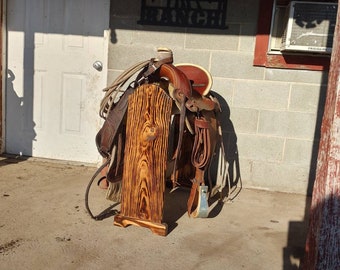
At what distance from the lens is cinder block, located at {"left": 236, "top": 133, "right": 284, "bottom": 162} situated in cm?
386

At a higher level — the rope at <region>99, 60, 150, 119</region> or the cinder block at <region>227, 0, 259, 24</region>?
the cinder block at <region>227, 0, 259, 24</region>

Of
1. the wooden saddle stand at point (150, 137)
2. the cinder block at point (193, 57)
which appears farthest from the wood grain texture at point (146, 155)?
the cinder block at point (193, 57)

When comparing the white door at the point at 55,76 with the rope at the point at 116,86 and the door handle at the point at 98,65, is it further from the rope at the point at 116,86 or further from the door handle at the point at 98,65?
the rope at the point at 116,86

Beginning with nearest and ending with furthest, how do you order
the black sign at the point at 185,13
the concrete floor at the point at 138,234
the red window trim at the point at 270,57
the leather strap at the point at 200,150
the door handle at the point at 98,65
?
the concrete floor at the point at 138,234 < the leather strap at the point at 200,150 < the red window trim at the point at 270,57 < the black sign at the point at 185,13 < the door handle at the point at 98,65

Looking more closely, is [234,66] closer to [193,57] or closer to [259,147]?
[193,57]

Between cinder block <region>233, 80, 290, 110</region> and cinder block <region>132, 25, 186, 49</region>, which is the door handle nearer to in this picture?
cinder block <region>132, 25, 186, 49</region>

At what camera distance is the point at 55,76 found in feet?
14.0

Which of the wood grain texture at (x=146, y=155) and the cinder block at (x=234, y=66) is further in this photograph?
the cinder block at (x=234, y=66)

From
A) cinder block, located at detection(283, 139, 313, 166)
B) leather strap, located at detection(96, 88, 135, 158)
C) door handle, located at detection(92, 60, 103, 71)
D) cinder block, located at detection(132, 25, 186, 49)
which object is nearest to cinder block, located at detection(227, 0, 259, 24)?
cinder block, located at detection(132, 25, 186, 49)

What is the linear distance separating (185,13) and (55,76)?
1560mm

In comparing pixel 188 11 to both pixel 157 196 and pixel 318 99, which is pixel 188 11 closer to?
pixel 318 99

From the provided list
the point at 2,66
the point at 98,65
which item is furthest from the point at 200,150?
the point at 2,66

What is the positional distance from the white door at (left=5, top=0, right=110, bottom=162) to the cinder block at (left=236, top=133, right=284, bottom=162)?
158cm

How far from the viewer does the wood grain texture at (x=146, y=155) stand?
2662 millimetres
